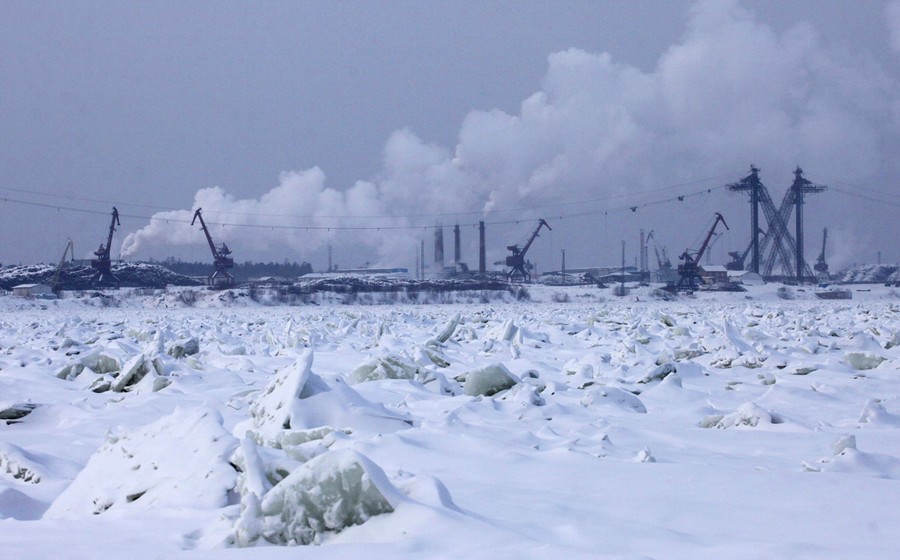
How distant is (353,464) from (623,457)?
8.46 feet

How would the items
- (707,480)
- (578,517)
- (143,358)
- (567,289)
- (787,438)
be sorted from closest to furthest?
(578,517) < (707,480) < (787,438) < (143,358) < (567,289)

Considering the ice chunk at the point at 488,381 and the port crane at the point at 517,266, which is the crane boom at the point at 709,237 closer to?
the port crane at the point at 517,266

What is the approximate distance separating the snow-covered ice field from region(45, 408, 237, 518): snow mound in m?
0.01

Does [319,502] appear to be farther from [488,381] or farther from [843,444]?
[488,381]

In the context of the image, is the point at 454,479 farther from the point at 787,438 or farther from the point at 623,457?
the point at 787,438

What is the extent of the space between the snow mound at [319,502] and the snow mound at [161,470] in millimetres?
631

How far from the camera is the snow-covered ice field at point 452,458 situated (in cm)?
315

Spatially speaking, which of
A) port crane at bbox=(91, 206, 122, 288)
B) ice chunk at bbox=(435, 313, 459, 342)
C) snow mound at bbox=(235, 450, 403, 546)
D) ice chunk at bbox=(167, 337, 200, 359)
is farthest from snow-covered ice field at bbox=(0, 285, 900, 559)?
port crane at bbox=(91, 206, 122, 288)

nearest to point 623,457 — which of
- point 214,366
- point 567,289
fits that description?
point 214,366

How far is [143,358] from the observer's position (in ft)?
29.5

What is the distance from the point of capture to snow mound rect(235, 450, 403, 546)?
10.3 ft

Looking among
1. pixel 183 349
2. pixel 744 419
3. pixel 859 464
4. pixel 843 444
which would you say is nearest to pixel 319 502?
pixel 859 464

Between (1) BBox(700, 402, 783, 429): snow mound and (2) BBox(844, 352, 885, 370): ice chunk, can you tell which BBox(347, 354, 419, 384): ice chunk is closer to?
(1) BBox(700, 402, 783, 429): snow mound

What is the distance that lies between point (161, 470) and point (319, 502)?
1.37m
